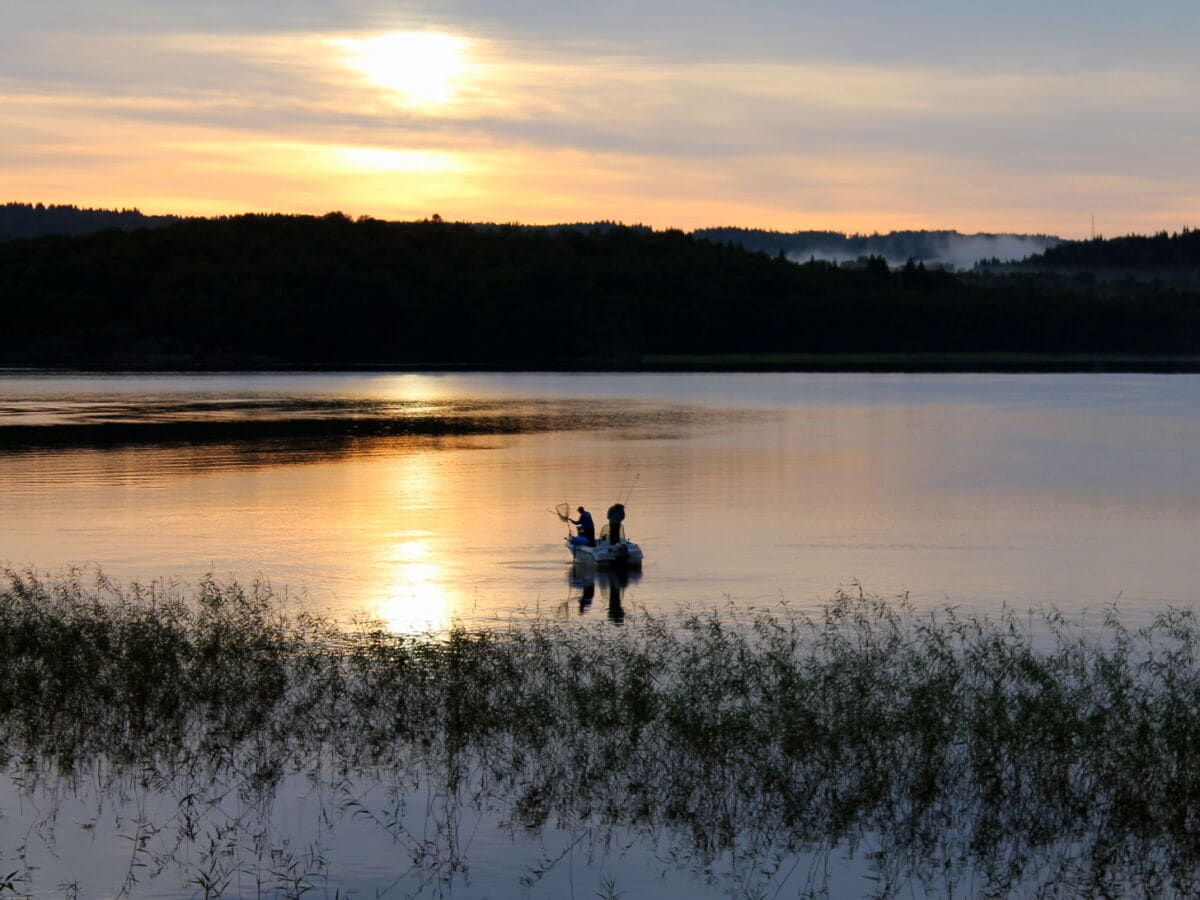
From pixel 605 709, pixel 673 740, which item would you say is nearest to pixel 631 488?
pixel 605 709

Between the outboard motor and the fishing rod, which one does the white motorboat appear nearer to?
the outboard motor

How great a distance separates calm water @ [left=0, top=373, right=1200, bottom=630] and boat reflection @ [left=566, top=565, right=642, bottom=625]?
17 cm

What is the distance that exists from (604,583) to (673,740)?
12.4 m

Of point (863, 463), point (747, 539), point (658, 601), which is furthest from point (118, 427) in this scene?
point (658, 601)

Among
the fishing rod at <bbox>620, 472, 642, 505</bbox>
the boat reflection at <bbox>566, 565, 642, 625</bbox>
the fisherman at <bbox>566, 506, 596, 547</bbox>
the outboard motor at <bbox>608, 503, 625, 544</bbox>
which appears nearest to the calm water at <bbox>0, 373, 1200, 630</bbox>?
the boat reflection at <bbox>566, 565, 642, 625</bbox>

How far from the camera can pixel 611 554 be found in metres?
27.7

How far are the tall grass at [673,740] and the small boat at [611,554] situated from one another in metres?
7.61

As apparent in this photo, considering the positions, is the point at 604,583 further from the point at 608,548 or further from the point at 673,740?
the point at 673,740

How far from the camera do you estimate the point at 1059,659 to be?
1800cm

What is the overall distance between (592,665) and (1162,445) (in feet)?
171

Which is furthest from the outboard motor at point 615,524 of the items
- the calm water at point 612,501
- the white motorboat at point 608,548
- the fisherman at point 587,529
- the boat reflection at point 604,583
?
the calm water at point 612,501

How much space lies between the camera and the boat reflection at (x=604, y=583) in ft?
79.9

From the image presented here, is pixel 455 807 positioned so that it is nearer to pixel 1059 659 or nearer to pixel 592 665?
pixel 592 665

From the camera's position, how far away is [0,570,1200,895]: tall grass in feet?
40.6
